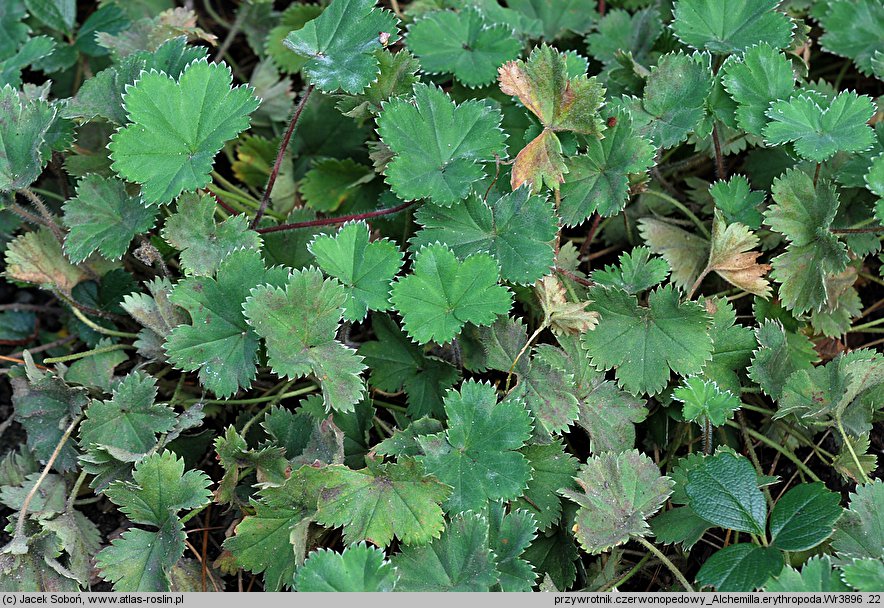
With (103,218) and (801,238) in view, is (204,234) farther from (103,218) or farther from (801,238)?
(801,238)

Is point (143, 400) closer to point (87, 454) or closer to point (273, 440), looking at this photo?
point (87, 454)

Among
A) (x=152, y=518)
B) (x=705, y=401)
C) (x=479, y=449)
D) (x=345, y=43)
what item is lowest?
(x=152, y=518)

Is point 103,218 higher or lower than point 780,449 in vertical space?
higher

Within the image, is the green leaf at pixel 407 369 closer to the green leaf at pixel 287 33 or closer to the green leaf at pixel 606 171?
the green leaf at pixel 606 171

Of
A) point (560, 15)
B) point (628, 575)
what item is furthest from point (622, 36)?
point (628, 575)

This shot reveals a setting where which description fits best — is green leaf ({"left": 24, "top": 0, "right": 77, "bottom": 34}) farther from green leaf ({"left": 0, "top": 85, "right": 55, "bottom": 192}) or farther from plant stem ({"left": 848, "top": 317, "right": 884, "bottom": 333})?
plant stem ({"left": 848, "top": 317, "right": 884, "bottom": 333})

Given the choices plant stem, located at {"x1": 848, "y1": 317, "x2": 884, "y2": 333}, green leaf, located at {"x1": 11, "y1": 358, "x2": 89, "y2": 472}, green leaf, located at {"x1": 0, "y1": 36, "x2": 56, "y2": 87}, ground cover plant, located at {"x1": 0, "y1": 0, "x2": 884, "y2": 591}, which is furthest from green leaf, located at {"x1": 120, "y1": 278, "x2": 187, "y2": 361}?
plant stem, located at {"x1": 848, "y1": 317, "x2": 884, "y2": 333}

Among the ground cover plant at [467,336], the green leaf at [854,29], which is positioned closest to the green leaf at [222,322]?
the ground cover plant at [467,336]

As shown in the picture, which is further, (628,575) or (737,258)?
(737,258)
